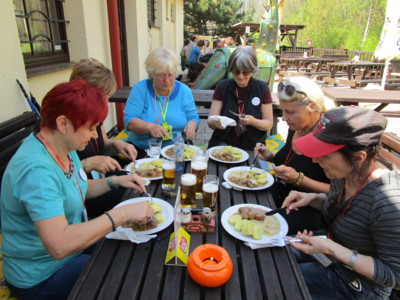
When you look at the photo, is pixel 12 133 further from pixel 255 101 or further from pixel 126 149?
pixel 255 101

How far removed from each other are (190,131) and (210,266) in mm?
1929

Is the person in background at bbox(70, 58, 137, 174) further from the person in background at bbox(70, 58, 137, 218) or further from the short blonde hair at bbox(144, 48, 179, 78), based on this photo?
the short blonde hair at bbox(144, 48, 179, 78)

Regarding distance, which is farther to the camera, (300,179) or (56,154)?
(300,179)

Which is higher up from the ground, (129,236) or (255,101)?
(255,101)

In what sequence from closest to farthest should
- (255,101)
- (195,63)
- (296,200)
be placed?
(296,200) → (255,101) → (195,63)

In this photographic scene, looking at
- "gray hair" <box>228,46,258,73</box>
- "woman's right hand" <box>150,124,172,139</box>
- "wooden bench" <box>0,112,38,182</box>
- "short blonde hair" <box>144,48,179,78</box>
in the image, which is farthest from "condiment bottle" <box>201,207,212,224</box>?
"gray hair" <box>228,46,258,73</box>

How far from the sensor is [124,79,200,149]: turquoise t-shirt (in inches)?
117

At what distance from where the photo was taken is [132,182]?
178 centimetres

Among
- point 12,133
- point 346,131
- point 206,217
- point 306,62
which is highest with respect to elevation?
point 346,131

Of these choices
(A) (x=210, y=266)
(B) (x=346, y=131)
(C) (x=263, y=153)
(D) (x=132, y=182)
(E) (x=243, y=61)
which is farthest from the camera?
(E) (x=243, y=61)

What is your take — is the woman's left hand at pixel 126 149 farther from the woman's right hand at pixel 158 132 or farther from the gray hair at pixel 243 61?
the gray hair at pixel 243 61

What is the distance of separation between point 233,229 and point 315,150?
2.03 ft

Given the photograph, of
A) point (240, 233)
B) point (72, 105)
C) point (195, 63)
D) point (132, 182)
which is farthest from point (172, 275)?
point (195, 63)

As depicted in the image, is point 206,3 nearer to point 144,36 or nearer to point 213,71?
point 144,36
